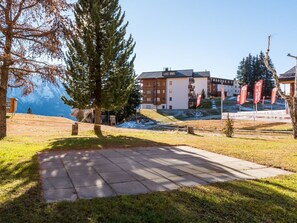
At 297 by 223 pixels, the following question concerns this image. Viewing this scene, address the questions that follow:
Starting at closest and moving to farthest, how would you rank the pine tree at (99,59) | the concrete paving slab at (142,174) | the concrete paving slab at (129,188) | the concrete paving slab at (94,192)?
the concrete paving slab at (94,192), the concrete paving slab at (129,188), the concrete paving slab at (142,174), the pine tree at (99,59)

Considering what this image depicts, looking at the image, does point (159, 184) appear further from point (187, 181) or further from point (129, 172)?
point (129, 172)

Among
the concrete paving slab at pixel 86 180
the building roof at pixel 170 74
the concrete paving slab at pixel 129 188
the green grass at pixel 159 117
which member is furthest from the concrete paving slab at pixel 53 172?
the building roof at pixel 170 74

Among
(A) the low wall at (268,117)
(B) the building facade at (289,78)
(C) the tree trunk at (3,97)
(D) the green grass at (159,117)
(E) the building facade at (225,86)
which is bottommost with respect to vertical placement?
(D) the green grass at (159,117)

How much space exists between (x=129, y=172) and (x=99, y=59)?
1127cm

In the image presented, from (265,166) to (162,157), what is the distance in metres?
3.21

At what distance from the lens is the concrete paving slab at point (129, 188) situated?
461 centimetres

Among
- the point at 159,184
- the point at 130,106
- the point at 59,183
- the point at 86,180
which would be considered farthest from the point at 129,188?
the point at 130,106

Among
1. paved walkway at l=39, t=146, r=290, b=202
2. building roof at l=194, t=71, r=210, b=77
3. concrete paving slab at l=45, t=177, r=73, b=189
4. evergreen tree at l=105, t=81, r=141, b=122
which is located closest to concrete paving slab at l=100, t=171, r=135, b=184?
paved walkway at l=39, t=146, r=290, b=202

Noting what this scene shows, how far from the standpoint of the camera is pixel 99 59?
52.0 feet

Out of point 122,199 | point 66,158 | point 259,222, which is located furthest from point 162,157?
point 259,222

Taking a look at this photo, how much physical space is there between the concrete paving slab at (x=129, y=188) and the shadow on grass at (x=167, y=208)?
0.91 feet

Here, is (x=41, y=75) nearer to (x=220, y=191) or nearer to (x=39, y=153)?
(x=39, y=153)

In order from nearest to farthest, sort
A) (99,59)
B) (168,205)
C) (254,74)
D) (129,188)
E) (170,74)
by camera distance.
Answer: (168,205) < (129,188) < (99,59) < (170,74) < (254,74)

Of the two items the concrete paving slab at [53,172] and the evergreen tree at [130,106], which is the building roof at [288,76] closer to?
the concrete paving slab at [53,172]
